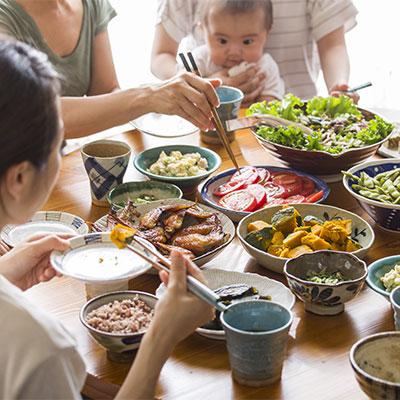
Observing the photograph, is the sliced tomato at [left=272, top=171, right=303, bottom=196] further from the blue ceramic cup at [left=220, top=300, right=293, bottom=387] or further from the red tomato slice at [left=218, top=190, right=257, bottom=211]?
the blue ceramic cup at [left=220, top=300, right=293, bottom=387]

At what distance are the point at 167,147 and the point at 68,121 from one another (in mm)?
398

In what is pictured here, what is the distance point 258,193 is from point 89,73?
4.70 feet

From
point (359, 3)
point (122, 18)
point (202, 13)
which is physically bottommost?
point (359, 3)

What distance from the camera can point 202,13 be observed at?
333cm

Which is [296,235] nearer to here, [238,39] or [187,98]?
[187,98]

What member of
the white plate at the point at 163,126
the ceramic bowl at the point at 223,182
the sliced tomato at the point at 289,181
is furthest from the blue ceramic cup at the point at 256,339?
the white plate at the point at 163,126

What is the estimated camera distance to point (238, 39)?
3115 millimetres

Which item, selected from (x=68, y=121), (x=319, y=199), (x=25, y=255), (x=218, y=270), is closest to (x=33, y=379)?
(x=25, y=255)

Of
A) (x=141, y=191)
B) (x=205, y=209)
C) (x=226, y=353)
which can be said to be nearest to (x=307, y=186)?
(x=205, y=209)

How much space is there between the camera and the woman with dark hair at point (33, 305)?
3.07 feet

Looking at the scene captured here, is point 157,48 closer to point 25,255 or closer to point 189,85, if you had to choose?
point 189,85

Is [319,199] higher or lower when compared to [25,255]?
lower

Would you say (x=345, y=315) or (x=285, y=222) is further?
(x=285, y=222)

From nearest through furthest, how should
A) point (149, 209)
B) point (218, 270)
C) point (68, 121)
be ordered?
point (218, 270) < point (149, 209) < point (68, 121)
